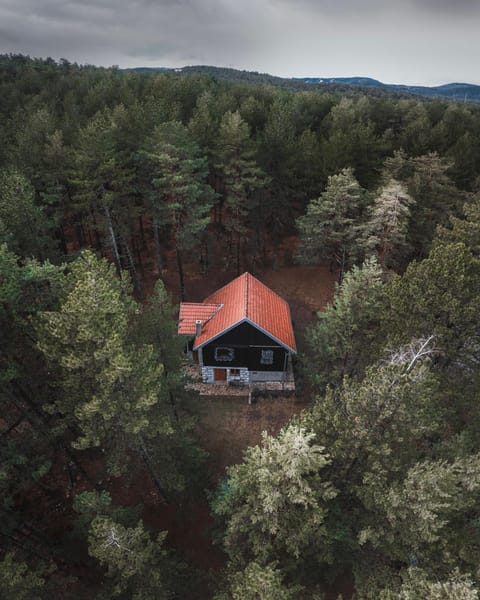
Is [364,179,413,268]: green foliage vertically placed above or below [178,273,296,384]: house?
above

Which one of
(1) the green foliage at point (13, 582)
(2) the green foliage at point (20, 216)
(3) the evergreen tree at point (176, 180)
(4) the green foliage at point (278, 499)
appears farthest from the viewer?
(3) the evergreen tree at point (176, 180)

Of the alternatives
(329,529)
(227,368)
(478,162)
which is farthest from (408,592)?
(478,162)

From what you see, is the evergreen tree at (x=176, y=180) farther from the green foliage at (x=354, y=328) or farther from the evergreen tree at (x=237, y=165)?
the green foliage at (x=354, y=328)

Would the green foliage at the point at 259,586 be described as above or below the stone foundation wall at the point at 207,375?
above

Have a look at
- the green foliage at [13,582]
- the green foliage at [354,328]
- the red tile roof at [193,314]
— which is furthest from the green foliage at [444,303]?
the green foliage at [13,582]

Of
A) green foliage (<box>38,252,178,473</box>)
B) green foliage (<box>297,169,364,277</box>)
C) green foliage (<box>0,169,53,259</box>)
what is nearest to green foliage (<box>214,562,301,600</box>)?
green foliage (<box>38,252,178,473</box>)

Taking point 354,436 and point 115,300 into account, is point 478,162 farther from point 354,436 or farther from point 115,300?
point 115,300

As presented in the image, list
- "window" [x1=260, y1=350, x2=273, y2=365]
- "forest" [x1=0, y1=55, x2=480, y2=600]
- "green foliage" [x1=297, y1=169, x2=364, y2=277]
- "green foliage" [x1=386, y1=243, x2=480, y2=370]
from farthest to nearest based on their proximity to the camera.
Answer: "green foliage" [x1=297, y1=169, x2=364, y2=277], "window" [x1=260, y1=350, x2=273, y2=365], "green foliage" [x1=386, y1=243, x2=480, y2=370], "forest" [x1=0, y1=55, x2=480, y2=600]

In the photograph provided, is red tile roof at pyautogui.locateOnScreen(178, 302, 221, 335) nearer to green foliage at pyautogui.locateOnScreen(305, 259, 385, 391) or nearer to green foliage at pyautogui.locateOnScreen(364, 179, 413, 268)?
green foliage at pyautogui.locateOnScreen(305, 259, 385, 391)
